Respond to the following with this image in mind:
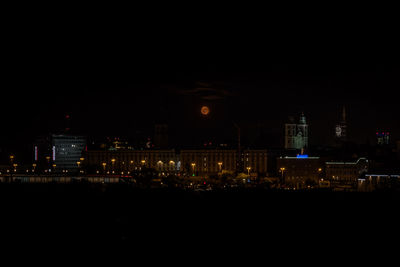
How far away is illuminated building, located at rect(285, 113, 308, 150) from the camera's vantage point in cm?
10506

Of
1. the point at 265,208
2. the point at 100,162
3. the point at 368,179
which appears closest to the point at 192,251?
the point at 265,208

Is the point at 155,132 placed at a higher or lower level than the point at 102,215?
higher

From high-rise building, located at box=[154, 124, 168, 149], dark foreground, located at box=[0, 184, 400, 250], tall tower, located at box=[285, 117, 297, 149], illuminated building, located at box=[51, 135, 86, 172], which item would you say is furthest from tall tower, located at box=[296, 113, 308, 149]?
dark foreground, located at box=[0, 184, 400, 250]

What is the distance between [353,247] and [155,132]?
91.3 m

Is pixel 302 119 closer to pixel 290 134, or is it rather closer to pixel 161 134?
pixel 290 134

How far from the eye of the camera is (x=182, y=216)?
1180 inches

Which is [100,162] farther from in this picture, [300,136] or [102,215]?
[102,215]

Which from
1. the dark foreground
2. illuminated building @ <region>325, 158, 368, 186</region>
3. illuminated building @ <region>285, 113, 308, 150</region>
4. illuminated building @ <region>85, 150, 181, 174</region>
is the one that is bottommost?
the dark foreground

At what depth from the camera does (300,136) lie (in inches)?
4156

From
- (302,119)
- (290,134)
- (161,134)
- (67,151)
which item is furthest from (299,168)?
(67,151)

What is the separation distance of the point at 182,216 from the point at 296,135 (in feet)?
254

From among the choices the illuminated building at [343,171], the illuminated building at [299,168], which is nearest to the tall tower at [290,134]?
the illuminated building at [299,168]

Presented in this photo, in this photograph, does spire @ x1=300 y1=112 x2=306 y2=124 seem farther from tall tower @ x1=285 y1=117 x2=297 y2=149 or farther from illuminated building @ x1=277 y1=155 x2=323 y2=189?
illuminated building @ x1=277 y1=155 x2=323 y2=189

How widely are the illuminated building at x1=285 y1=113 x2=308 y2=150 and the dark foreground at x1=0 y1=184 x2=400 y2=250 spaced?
206ft
